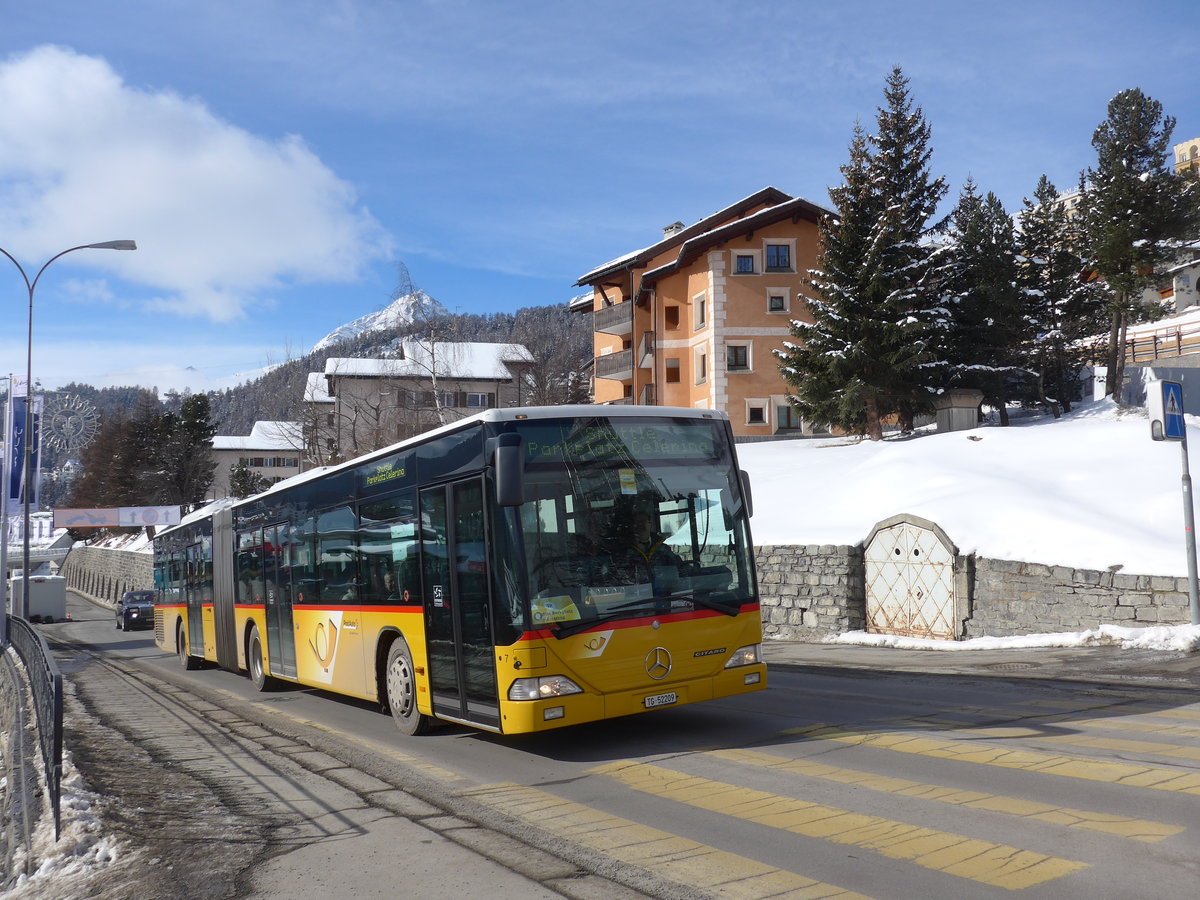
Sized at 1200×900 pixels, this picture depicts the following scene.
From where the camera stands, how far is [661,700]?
8125 mm

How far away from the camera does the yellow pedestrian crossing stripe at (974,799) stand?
17.0 feet

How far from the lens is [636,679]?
316 inches

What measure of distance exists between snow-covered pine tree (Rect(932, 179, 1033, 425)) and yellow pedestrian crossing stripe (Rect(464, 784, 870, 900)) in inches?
1061

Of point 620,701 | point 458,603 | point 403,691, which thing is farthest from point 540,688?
point 403,691

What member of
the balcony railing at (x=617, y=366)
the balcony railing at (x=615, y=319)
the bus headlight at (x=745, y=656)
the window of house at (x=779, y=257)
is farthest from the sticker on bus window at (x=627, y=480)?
the balcony railing at (x=615, y=319)

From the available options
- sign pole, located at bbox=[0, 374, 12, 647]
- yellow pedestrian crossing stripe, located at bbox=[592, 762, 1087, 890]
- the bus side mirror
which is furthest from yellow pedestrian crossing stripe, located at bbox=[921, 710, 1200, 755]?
sign pole, located at bbox=[0, 374, 12, 647]

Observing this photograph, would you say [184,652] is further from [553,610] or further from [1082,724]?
[1082,724]

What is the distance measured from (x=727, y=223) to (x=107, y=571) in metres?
68.3

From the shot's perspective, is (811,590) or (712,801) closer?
(712,801)

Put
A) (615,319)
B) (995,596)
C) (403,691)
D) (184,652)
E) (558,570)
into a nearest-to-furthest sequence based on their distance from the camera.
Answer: (558,570)
(403,691)
(995,596)
(184,652)
(615,319)

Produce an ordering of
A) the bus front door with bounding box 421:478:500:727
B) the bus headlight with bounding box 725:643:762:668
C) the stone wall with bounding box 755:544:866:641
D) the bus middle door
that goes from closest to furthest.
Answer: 1. the bus front door with bounding box 421:478:500:727
2. the bus headlight with bounding box 725:643:762:668
3. the stone wall with bounding box 755:544:866:641
4. the bus middle door

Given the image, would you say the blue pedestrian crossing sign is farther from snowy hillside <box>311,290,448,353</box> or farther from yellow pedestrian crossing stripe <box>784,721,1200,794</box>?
A: snowy hillside <box>311,290,448,353</box>

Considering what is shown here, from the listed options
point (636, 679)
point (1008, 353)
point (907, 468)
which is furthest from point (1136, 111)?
point (636, 679)

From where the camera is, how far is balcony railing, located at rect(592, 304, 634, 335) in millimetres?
50000
